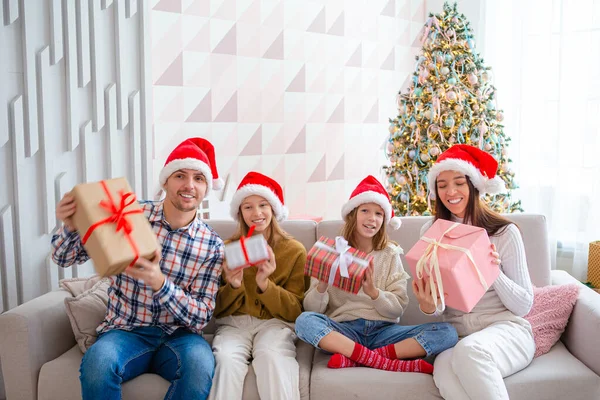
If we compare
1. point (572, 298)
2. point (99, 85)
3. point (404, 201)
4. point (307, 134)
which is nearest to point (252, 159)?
point (307, 134)

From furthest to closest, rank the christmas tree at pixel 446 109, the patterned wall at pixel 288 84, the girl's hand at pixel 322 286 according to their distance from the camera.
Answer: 1. the patterned wall at pixel 288 84
2. the christmas tree at pixel 446 109
3. the girl's hand at pixel 322 286

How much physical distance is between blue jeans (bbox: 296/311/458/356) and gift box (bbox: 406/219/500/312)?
0.38 ft

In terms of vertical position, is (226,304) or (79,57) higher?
(79,57)

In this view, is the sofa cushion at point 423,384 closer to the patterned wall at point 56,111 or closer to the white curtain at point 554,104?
the patterned wall at point 56,111

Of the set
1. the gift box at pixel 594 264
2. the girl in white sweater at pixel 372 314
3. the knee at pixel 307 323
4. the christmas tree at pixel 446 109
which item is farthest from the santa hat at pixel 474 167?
the gift box at pixel 594 264

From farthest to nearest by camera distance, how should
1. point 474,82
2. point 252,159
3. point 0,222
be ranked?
point 252,159, point 474,82, point 0,222

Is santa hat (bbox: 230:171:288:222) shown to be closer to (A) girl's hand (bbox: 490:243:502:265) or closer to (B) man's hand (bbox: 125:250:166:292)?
(B) man's hand (bbox: 125:250:166:292)

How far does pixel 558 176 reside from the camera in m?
4.39

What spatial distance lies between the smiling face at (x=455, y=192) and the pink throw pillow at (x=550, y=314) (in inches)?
19.0

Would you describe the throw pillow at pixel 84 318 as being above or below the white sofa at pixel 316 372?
above

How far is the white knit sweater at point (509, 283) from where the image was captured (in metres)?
2.36

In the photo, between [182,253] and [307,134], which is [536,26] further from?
[182,253]

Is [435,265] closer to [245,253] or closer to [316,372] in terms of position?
[316,372]

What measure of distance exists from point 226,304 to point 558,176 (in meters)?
2.86
